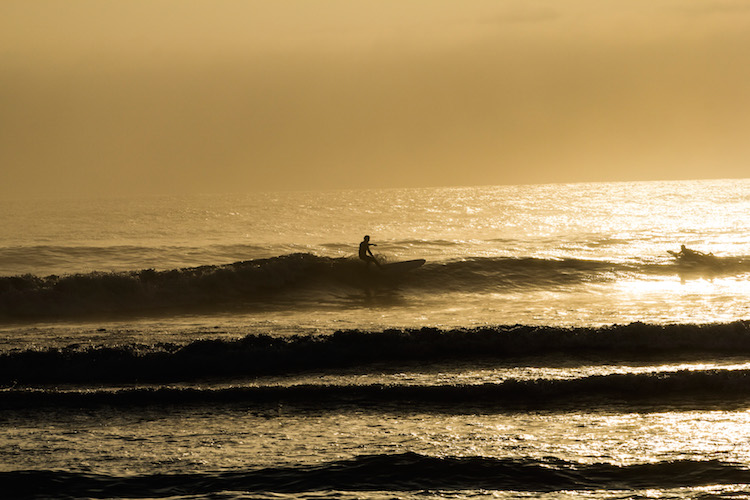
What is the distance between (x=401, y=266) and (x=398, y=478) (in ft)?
69.6

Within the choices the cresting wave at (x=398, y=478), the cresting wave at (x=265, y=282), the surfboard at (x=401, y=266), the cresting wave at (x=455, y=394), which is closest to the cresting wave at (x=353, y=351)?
the cresting wave at (x=455, y=394)

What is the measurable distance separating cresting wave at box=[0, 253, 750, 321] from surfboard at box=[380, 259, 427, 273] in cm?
29

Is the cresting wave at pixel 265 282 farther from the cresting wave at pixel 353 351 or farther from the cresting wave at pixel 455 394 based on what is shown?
the cresting wave at pixel 455 394

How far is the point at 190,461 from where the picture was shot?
9.14 m

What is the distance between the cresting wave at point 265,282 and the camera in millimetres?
24156

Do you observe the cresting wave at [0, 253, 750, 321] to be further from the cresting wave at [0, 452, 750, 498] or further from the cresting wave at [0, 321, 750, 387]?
the cresting wave at [0, 452, 750, 498]

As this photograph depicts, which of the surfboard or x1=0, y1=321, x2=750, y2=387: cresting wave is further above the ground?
the surfboard

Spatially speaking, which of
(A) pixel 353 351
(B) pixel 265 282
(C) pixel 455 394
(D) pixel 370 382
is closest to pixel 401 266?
(B) pixel 265 282

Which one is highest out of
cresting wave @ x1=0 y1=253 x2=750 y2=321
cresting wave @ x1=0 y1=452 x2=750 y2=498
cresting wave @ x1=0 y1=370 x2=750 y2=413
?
cresting wave @ x1=0 y1=253 x2=750 y2=321

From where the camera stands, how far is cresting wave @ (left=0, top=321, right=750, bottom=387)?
1404 cm

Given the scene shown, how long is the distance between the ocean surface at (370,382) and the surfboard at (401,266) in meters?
0.56

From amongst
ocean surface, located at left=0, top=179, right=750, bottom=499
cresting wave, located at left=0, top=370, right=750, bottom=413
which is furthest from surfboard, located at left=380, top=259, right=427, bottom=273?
cresting wave, located at left=0, top=370, right=750, bottom=413

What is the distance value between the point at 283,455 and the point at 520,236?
1466 inches

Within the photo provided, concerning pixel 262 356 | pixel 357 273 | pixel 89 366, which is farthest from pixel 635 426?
pixel 357 273
